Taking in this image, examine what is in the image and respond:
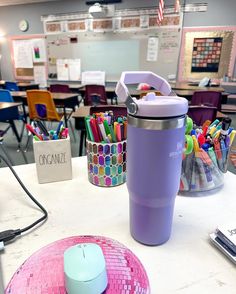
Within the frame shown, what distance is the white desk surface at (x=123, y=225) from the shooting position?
1.22 ft

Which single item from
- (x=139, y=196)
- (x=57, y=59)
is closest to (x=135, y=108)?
(x=139, y=196)

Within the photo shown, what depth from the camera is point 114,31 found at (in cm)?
470

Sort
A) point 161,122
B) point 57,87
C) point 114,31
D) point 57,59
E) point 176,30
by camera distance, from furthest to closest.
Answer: point 57,59 < point 114,31 < point 176,30 < point 57,87 < point 161,122

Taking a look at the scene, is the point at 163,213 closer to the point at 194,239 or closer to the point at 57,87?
the point at 194,239

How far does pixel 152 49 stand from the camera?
4582mm

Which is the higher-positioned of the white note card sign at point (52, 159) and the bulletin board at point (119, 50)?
the bulletin board at point (119, 50)

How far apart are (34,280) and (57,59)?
5.48m

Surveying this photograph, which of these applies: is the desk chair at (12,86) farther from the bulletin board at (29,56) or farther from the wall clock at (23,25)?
the wall clock at (23,25)

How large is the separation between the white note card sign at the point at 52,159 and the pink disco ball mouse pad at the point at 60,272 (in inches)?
10.9

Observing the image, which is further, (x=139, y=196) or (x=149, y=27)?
(x=149, y=27)

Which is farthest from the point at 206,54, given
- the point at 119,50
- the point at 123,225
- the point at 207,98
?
the point at 123,225

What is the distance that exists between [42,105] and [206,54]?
330 centimetres

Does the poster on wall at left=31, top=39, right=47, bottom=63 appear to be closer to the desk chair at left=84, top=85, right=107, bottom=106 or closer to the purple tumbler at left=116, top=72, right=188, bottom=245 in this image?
the desk chair at left=84, top=85, right=107, bottom=106

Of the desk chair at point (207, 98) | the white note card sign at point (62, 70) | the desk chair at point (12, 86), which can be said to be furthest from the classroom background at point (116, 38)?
the desk chair at point (207, 98)
